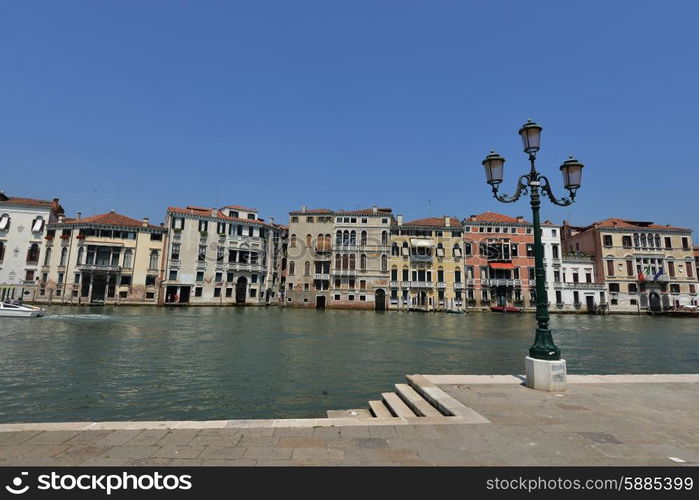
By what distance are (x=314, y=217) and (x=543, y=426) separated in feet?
159

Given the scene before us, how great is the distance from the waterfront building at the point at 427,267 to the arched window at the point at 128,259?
3254cm

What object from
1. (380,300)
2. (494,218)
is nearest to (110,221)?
(380,300)

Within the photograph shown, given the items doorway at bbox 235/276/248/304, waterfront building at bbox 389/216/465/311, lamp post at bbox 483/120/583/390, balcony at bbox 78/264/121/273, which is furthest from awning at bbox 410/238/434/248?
lamp post at bbox 483/120/583/390

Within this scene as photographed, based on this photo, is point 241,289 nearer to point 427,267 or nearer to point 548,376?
point 427,267

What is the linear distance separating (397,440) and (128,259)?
163 ft

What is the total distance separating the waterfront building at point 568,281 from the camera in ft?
161

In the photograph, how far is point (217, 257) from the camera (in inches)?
1906

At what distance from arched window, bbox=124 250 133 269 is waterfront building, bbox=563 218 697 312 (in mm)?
59755

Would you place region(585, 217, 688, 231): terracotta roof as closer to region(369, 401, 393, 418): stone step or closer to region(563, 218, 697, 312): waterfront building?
region(563, 218, 697, 312): waterfront building

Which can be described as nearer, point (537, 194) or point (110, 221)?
point (537, 194)
